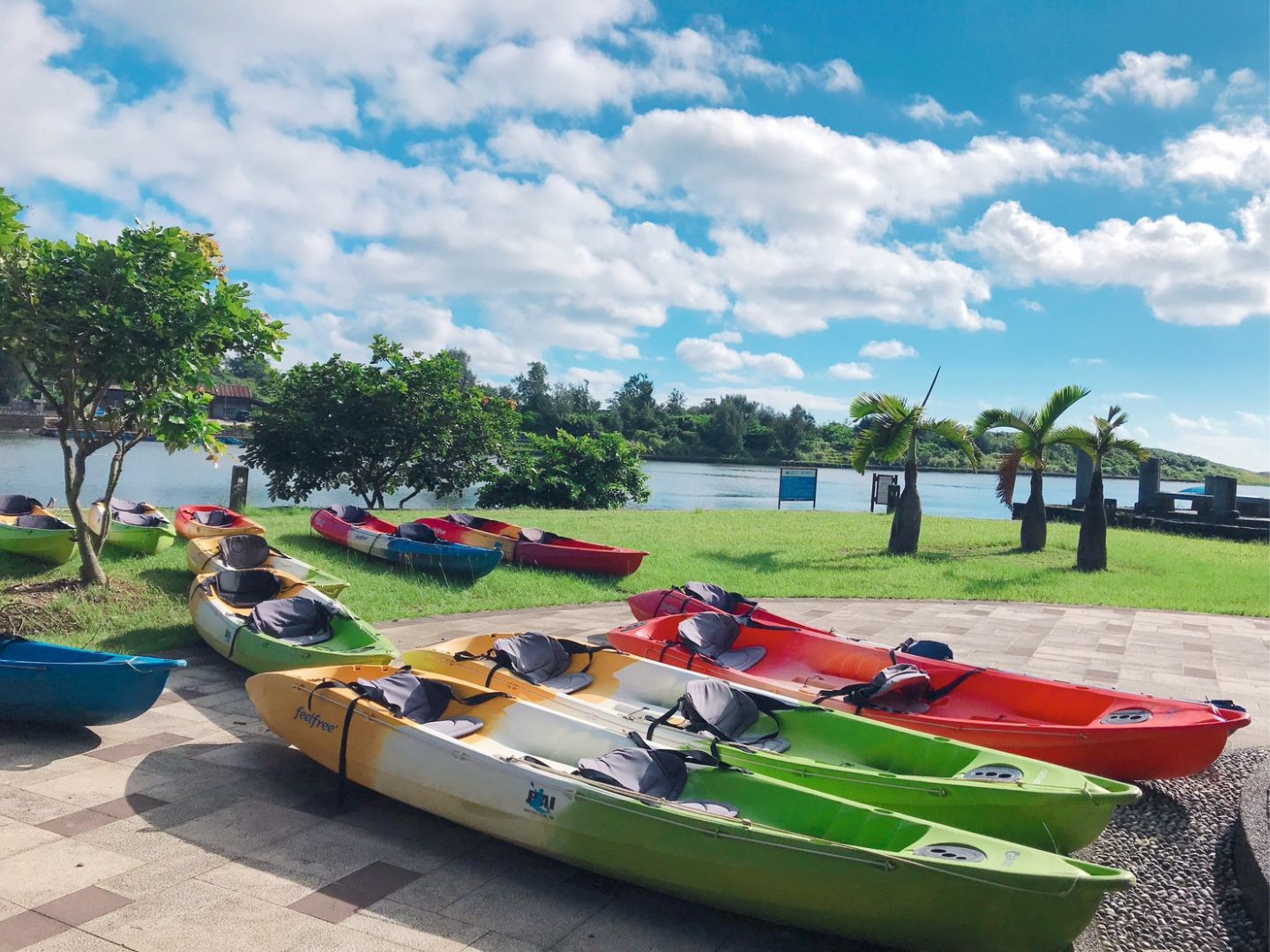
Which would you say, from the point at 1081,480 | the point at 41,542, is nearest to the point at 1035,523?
the point at 1081,480

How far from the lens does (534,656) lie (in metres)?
7.64

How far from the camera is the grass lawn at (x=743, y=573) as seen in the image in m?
10.3

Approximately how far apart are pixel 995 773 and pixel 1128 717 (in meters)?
1.72

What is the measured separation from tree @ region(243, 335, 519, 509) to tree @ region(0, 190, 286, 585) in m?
12.9

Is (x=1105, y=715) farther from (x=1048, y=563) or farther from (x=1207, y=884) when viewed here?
(x=1048, y=563)

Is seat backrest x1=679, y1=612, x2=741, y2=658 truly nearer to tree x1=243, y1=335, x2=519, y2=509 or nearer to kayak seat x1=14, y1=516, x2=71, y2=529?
kayak seat x1=14, y1=516, x2=71, y2=529

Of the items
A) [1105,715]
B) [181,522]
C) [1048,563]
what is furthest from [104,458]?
[1105,715]

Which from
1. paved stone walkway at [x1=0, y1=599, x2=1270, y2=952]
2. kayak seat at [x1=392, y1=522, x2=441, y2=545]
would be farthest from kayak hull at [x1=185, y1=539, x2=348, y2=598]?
kayak seat at [x1=392, y1=522, x2=441, y2=545]

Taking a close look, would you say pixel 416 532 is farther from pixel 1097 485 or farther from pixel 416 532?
pixel 1097 485

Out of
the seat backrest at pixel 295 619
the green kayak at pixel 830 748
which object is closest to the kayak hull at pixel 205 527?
the seat backrest at pixel 295 619

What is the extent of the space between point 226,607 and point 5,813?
A: 147 inches

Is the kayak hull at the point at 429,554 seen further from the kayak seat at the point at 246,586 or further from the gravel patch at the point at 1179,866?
the gravel patch at the point at 1179,866

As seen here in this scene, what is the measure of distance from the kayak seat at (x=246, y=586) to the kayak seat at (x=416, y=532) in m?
4.31

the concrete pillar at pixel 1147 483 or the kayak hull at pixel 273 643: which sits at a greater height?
the concrete pillar at pixel 1147 483
